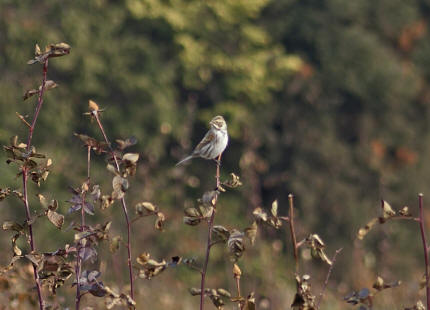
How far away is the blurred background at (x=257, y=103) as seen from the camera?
1505 centimetres

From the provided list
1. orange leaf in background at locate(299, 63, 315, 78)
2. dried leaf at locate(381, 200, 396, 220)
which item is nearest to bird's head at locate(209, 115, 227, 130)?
dried leaf at locate(381, 200, 396, 220)

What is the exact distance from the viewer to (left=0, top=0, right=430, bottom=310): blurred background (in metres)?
15.1

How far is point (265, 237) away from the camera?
14.7 meters

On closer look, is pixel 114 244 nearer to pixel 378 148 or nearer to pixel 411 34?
pixel 378 148

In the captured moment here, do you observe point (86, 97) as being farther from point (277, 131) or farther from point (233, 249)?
point (233, 249)

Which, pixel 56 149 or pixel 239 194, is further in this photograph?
pixel 239 194

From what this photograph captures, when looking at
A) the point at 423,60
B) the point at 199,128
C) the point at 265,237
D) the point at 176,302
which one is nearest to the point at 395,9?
the point at 423,60

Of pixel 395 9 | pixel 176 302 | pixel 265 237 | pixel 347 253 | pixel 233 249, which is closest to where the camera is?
pixel 233 249

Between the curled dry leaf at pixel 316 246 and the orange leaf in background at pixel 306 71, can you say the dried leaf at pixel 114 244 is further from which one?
the orange leaf in background at pixel 306 71

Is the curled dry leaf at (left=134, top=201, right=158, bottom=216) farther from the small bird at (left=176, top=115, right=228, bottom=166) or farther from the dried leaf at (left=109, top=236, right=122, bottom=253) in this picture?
the small bird at (left=176, top=115, right=228, bottom=166)

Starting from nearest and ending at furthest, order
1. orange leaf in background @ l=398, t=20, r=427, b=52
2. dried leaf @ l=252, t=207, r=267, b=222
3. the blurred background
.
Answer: dried leaf @ l=252, t=207, r=267, b=222
the blurred background
orange leaf in background @ l=398, t=20, r=427, b=52

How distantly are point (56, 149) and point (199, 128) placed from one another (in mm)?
2959

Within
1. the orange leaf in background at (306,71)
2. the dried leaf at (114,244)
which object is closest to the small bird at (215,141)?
the dried leaf at (114,244)

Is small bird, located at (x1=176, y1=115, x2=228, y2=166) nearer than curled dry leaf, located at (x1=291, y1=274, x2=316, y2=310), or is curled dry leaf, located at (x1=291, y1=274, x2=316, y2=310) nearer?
curled dry leaf, located at (x1=291, y1=274, x2=316, y2=310)
